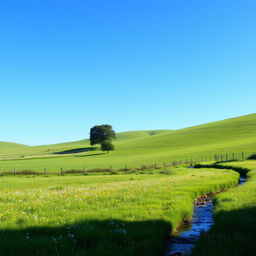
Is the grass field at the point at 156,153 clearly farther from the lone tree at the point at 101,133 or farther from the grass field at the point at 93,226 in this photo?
the grass field at the point at 93,226

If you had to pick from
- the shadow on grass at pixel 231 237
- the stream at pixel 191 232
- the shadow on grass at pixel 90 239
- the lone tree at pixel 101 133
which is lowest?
the stream at pixel 191 232

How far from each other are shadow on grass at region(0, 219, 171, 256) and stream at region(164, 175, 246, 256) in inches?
15.1

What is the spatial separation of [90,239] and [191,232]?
4619 mm

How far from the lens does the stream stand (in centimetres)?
986

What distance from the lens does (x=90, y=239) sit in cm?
947

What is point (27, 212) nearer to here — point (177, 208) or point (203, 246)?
point (177, 208)

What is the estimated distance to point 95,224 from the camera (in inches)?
430

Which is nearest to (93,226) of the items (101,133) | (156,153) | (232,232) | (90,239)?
(90,239)

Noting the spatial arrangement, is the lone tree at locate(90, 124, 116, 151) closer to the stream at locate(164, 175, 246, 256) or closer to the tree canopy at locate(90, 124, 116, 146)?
the tree canopy at locate(90, 124, 116, 146)

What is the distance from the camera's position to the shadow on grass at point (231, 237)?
28.2 ft

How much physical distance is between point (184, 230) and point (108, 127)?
130m

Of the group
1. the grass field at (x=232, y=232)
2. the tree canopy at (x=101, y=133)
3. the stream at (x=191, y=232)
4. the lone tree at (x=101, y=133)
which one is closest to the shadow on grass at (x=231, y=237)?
the grass field at (x=232, y=232)

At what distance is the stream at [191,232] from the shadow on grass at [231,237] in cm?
56

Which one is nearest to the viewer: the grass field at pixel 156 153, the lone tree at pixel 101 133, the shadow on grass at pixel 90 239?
the shadow on grass at pixel 90 239
